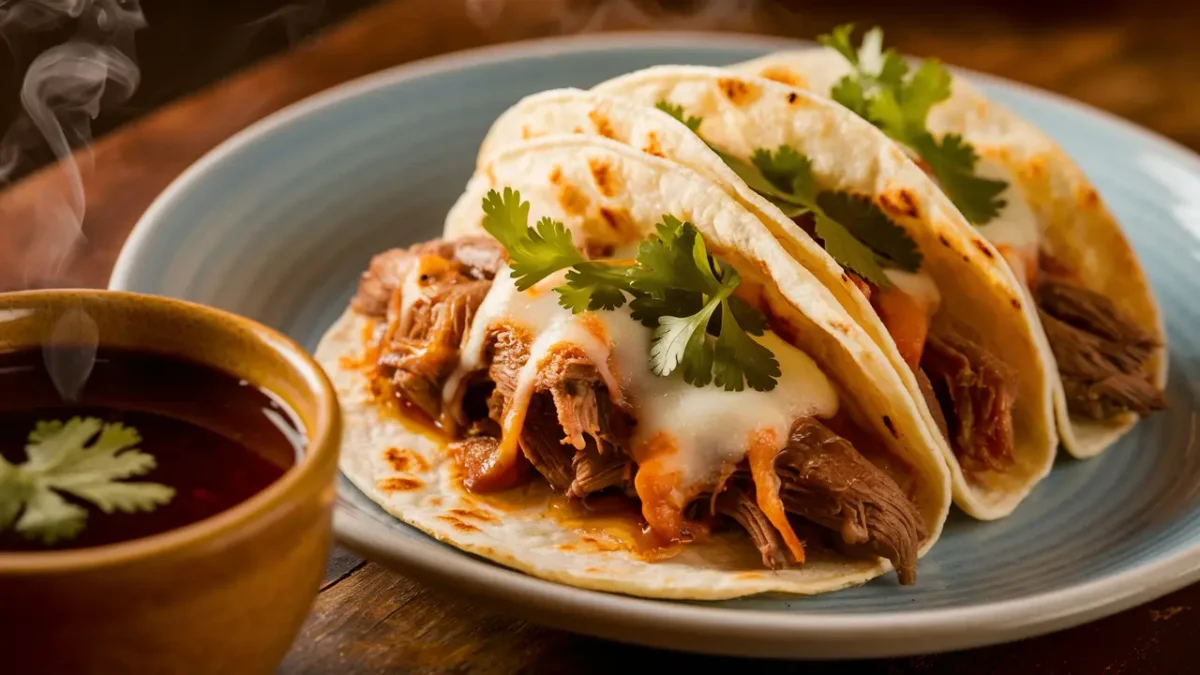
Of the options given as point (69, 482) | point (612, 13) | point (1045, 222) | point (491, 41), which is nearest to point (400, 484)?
point (69, 482)

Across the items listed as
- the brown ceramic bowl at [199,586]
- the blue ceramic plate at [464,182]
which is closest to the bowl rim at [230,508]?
the brown ceramic bowl at [199,586]

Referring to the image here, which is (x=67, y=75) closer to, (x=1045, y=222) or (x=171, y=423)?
(x=171, y=423)

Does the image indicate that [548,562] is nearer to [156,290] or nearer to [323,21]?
[156,290]

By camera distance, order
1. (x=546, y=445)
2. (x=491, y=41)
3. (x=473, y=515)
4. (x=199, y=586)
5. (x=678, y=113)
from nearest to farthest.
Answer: (x=199, y=586)
(x=473, y=515)
(x=546, y=445)
(x=678, y=113)
(x=491, y=41)

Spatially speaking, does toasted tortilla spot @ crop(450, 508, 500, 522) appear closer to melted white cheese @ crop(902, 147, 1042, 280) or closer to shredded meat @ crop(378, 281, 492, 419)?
shredded meat @ crop(378, 281, 492, 419)

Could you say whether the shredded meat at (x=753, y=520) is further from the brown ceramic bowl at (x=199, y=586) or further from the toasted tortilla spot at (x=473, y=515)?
the brown ceramic bowl at (x=199, y=586)

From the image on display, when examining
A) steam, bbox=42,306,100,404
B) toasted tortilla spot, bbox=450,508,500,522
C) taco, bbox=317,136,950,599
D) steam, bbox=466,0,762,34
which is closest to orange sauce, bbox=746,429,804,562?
taco, bbox=317,136,950,599
